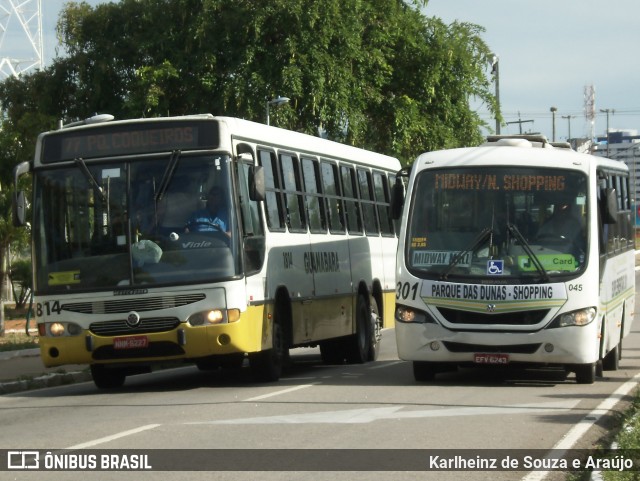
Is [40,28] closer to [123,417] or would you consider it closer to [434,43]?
[434,43]

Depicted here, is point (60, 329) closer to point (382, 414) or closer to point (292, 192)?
point (292, 192)

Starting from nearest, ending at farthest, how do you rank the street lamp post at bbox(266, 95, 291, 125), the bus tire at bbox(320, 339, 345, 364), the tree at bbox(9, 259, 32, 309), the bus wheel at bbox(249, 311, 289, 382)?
the bus wheel at bbox(249, 311, 289, 382) → the bus tire at bbox(320, 339, 345, 364) → the street lamp post at bbox(266, 95, 291, 125) → the tree at bbox(9, 259, 32, 309)

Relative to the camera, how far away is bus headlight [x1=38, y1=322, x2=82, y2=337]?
15328mm

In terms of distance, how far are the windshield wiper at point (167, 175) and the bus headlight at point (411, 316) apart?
3132 millimetres

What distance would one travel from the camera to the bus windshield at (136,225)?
49.5ft

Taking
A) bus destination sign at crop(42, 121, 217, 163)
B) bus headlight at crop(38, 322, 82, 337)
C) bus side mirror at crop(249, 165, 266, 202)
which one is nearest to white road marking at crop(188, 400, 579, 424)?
bus side mirror at crop(249, 165, 266, 202)

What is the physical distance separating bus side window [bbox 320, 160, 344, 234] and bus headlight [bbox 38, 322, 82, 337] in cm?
537

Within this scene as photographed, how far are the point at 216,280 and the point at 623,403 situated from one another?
4.73 metres

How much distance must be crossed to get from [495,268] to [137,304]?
4.19 metres

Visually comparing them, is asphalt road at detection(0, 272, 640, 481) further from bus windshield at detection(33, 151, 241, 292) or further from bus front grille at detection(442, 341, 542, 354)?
bus windshield at detection(33, 151, 241, 292)

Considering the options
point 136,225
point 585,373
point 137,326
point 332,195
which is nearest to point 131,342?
point 137,326

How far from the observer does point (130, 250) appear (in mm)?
15219

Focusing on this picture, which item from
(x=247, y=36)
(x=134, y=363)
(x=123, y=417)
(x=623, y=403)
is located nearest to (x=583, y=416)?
(x=623, y=403)

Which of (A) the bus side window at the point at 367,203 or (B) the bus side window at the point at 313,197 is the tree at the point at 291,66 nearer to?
(A) the bus side window at the point at 367,203
